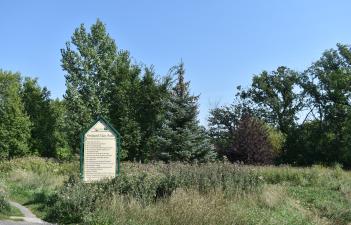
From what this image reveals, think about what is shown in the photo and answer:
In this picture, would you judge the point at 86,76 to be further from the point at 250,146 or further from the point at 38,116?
the point at 250,146

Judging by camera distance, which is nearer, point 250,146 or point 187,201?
point 187,201

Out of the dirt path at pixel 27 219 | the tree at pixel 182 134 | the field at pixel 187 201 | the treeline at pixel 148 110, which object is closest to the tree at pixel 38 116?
the treeline at pixel 148 110

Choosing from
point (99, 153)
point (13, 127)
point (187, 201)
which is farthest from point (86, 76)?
point (187, 201)

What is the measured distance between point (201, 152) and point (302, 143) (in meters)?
32.9

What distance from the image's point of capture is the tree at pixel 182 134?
35.7m

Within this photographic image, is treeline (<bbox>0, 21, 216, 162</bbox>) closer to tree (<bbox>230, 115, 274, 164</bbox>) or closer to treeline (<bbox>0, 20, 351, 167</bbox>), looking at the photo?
treeline (<bbox>0, 20, 351, 167</bbox>)

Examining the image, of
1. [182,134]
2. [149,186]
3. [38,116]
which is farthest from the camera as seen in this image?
[38,116]

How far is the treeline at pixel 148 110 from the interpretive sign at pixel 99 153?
18625 millimetres

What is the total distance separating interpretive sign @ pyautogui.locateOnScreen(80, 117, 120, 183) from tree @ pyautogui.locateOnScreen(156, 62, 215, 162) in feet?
55.6

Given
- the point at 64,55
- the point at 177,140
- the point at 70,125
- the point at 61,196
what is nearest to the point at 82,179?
the point at 61,196

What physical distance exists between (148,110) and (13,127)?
1518 centimetres

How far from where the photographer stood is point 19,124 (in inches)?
2327

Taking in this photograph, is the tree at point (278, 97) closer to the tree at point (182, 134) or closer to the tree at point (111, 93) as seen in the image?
the tree at point (111, 93)

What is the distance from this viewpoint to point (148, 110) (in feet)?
178
